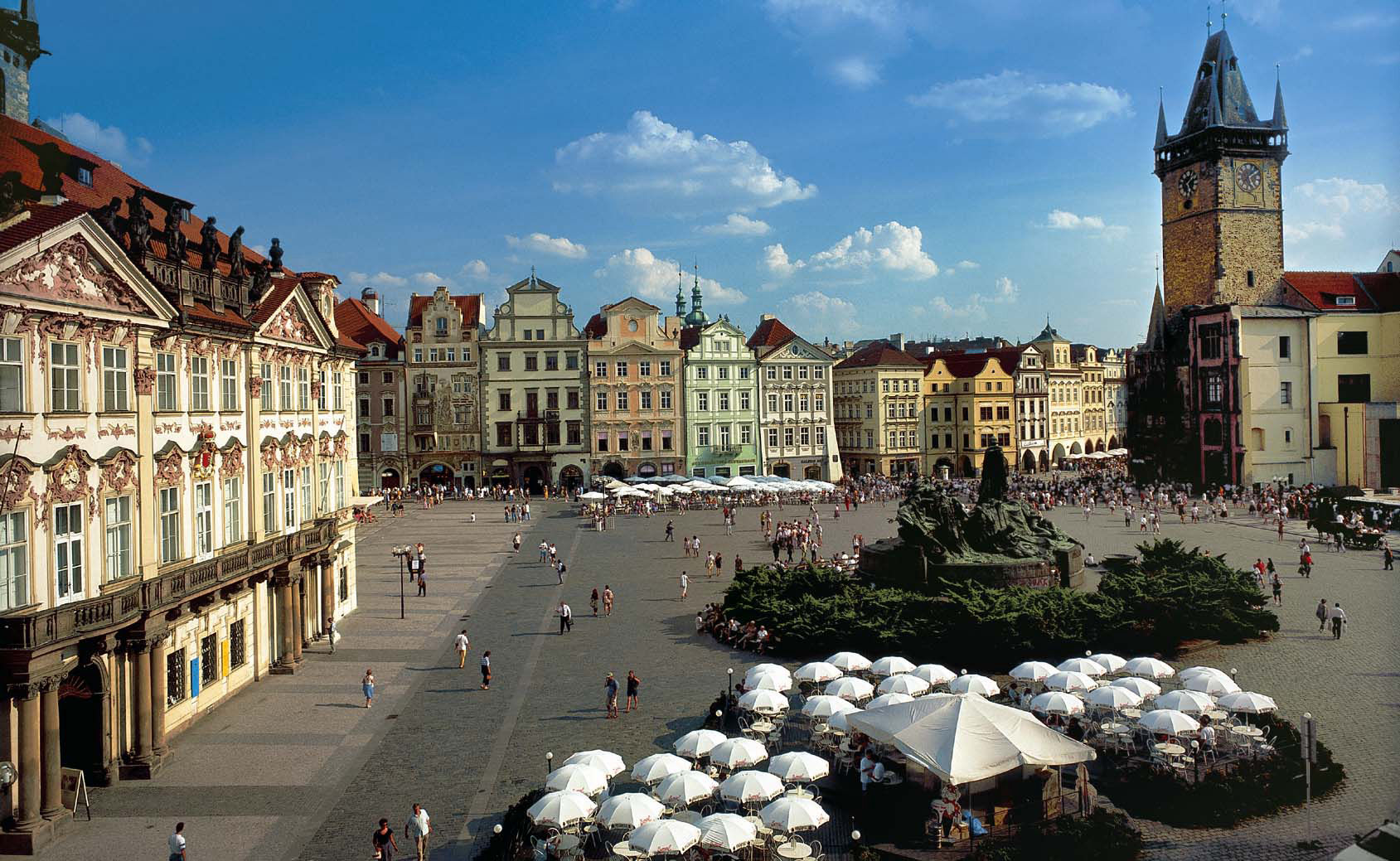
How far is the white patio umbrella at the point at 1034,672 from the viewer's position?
22.7 meters

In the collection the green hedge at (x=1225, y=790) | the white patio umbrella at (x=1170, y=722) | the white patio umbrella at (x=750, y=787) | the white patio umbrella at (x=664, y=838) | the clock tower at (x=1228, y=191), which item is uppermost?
the clock tower at (x=1228, y=191)

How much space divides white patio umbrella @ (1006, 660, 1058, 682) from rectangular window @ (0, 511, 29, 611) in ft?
63.3

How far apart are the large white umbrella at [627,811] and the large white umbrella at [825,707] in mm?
5378

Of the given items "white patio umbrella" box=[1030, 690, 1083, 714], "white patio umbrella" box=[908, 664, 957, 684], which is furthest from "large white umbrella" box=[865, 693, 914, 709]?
"white patio umbrella" box=[1030, 690, 1083, 714]

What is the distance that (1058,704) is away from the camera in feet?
67.4

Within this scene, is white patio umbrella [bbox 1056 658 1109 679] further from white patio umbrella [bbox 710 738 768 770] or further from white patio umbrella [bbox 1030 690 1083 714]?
white patio umbrella [bbox 710 738 768 770]

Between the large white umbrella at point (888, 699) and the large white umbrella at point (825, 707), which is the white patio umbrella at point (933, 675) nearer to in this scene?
the large white umbrella at point (888, 699)

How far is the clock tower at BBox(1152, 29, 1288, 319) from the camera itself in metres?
74.9

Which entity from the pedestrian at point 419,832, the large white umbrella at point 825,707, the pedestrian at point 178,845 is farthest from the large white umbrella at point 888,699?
the pedestrian at point 178,845

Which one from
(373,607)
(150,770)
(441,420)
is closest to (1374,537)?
(373,607)

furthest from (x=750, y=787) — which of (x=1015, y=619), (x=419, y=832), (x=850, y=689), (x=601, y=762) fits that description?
(x=1015, y=619)

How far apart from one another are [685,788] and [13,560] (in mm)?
11691

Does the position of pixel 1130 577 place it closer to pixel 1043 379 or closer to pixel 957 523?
pixel 957 523

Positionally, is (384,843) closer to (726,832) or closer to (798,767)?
(726,832)
